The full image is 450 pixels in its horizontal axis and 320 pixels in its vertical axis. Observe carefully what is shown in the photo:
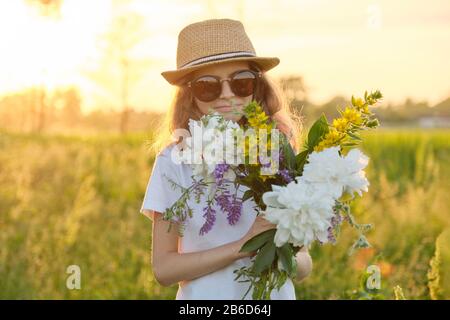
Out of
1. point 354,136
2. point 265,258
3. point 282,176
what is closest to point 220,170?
point 282,176

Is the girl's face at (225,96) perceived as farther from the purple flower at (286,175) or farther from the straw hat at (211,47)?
the purple flower at (286,175)

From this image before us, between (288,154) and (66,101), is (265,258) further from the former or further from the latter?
(66,101)

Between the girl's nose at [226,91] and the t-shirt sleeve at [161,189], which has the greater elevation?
the girl's nose at [226,91]

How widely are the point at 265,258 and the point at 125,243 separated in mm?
4971

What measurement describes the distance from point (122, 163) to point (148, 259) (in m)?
4.98

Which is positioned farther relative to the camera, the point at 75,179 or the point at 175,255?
the point at 75,179

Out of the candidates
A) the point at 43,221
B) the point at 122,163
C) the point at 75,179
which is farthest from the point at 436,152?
the point at 43,221

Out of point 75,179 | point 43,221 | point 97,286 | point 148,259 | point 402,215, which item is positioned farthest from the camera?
point 75,179

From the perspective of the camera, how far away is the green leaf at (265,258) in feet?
6.79

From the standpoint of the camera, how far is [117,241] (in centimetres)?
701

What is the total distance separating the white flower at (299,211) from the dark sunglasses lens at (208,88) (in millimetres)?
644

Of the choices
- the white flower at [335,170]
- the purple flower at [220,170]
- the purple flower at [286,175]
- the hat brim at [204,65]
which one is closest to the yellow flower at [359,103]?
the white flower at [335,170]

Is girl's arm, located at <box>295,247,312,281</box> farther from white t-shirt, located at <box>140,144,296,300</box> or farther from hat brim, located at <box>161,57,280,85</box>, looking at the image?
hat brim, located at <box>161,57,280,85</box>
